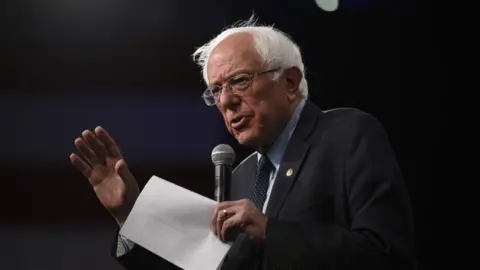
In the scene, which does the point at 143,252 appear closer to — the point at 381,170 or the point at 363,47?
the point at 381,170

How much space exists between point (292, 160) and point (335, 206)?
0.51ft

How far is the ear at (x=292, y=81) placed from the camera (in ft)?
5.01

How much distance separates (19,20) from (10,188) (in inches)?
29.5

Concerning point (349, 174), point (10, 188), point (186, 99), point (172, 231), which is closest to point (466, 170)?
point (186, 99)

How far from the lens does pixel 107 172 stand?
145cm

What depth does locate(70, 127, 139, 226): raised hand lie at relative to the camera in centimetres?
141

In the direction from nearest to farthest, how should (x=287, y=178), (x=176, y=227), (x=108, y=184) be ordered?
(x=176, y=227), (x=287, y=178), (x=108, y=184)

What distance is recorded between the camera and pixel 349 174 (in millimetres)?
1236

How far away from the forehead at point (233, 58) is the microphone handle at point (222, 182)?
26cm

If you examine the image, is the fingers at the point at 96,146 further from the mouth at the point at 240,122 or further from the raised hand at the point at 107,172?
the mouth at the point at 240,122

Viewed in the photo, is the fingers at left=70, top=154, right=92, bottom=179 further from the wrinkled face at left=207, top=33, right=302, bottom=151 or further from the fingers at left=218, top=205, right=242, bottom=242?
the fingers at left=218, top=205, right=242, bottom=242

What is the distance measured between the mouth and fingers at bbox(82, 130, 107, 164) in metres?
0.32

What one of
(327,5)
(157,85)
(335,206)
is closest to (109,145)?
(335,206)

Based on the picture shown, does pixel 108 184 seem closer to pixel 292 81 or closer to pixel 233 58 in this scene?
pixel 233 58
